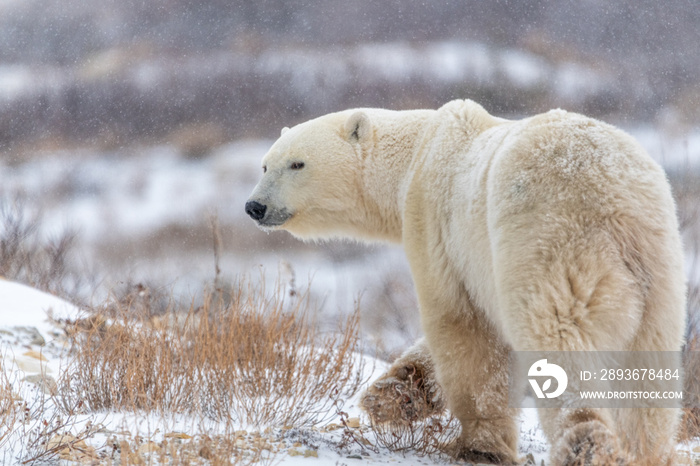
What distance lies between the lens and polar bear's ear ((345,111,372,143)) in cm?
357

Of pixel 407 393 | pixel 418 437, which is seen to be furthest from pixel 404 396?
pixel 418 437

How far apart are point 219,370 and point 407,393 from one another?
2.89 feet

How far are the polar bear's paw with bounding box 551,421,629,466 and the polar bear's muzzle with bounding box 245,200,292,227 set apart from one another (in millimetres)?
1977

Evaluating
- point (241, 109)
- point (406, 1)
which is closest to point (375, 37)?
point (406, 1)

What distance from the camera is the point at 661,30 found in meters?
18.5

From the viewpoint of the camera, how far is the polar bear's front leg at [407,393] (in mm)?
3186

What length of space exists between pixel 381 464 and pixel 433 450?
36 cm

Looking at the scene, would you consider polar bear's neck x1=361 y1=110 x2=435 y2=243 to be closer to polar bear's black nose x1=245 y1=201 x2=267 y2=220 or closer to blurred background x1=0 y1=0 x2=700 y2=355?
polar bear's black nose x1=245 y1=201 x2=267 y2=220

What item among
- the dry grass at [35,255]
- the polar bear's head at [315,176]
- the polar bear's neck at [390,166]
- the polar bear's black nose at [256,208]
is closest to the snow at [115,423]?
the polar bear's neck at [390,166]

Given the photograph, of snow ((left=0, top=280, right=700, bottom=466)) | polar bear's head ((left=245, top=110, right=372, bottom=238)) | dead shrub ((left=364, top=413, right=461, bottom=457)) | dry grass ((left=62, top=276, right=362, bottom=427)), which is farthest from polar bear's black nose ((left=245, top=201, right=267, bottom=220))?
dead shrub ((left=364, top=413, right=461, bottom=457))

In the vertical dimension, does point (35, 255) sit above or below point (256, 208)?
below

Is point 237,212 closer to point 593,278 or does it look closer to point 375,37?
A: point 375,37

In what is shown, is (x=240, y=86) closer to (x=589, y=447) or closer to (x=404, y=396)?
(x=404, y=396)

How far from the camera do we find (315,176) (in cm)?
359
